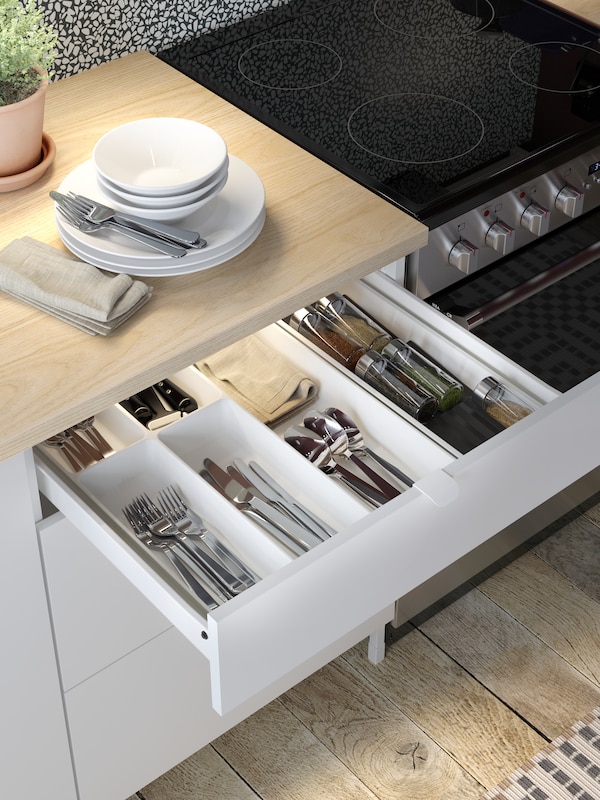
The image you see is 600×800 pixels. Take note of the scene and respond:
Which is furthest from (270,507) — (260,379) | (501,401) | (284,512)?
(501,401)

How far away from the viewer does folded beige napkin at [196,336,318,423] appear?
1343mm

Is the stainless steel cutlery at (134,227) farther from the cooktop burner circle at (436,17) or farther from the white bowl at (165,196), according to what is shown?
the cooktop burner circle at (436,17)

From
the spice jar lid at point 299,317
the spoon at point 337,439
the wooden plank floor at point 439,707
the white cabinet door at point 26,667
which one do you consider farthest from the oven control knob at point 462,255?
the wooden plank floor at point 439,707

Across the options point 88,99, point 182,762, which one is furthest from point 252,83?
point 182,762

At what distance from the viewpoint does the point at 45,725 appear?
55.5 inches

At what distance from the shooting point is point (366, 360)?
1363 millimetres

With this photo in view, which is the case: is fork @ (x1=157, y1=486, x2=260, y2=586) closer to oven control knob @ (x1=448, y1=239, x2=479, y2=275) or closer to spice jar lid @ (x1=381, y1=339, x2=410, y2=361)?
spice jar lid @ (x1=381, y1=339, x2=410, y2=361)

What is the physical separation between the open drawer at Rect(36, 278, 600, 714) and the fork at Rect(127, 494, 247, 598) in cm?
3

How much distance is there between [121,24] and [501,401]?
89 cm

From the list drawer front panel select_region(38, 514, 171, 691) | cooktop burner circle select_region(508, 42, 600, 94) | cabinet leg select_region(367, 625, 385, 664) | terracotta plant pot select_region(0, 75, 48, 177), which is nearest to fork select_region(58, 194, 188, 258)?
terracotta plant pot select_region(0, 75, 48, 177)

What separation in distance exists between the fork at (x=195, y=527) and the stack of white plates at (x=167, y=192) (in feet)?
0.85

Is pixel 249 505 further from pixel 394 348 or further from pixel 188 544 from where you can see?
pixel 394 348

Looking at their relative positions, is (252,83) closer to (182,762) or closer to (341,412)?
(341,412)

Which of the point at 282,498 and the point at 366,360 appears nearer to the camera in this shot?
the point at 282,498
